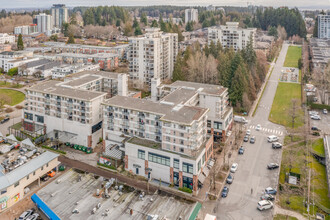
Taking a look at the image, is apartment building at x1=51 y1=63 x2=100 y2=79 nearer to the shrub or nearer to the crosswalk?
the crosswalk

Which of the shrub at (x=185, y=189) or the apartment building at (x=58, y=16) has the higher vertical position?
the apartment building at (x=58, y=16)

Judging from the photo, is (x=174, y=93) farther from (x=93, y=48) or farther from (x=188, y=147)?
(x=93, y=48)

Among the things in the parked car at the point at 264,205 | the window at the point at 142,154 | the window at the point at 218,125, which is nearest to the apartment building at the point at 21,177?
the window at the point at 142,154

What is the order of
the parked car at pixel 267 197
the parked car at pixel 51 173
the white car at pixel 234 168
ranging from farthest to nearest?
1. the white car at pixel 234 168
2. the parked car at pixel 51 173
3. the parked car at pixel 267 197

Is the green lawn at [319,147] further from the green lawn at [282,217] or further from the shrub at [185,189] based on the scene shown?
the shrub at [185,189]

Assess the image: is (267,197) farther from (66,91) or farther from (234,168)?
(66,91)

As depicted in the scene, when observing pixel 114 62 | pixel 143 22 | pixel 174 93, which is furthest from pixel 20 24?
pixel 174 93
